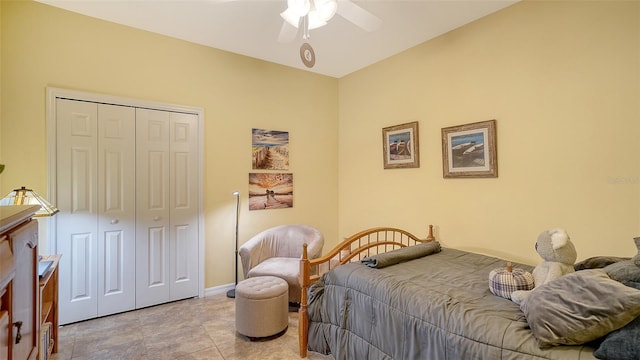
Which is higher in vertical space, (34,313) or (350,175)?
(350,175)

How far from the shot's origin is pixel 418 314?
168cm

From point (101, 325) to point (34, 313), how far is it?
175cm

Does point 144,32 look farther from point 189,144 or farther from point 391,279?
point 391,279

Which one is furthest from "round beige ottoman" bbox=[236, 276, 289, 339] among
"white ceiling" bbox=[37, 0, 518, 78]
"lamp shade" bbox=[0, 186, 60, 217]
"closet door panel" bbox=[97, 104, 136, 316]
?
"white ceiling" bbox=[37, 0, 518, 78]

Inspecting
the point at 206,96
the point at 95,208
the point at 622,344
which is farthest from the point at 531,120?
the point at 95,208

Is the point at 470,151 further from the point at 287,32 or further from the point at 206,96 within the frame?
the point at 206,96

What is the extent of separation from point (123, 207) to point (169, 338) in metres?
1.33

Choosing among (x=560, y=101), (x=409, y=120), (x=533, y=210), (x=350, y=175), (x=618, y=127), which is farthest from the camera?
(x=350, y=175)

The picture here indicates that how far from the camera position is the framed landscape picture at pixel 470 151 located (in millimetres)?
2762

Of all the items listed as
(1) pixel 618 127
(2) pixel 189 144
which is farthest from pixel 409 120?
(2) pixel 189 144

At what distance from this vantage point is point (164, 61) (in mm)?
3191

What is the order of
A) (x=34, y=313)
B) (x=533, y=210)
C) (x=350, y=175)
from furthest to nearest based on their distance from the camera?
(x=350, y=175) < (x=533, y=210) < (x=34, y=313)

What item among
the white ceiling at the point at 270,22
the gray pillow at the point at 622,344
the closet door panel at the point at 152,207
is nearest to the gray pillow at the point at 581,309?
the gray pillow at the point at 622,344

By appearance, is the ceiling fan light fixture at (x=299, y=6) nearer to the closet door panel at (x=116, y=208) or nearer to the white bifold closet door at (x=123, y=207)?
the white bifold closet door at (x=123, y=207)
